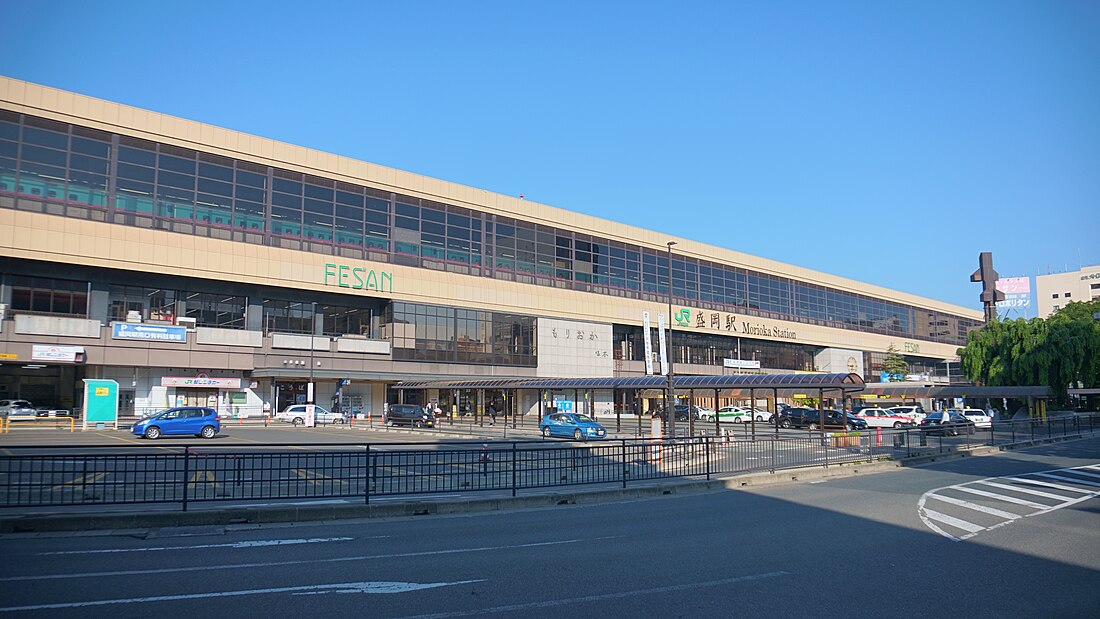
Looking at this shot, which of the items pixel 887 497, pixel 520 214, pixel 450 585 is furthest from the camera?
pixel 520 214

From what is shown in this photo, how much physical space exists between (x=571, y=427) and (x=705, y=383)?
9950mm

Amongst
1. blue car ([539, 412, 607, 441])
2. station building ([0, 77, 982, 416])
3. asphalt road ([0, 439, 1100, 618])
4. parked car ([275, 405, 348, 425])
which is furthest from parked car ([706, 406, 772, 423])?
asphalt road ([0, 439, 1100, 618])

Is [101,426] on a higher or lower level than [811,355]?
lower

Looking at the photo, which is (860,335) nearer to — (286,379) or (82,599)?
(286,379)

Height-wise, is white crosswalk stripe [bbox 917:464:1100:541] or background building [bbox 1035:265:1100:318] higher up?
background building [bbox 1035:265:1100:318]

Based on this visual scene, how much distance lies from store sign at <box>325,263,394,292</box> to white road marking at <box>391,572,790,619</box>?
55.7m

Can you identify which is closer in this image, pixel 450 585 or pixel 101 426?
pixel 450 585

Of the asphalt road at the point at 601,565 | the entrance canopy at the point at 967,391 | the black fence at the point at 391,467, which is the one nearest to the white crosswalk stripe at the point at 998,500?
the asphalt road at the point at 601,565

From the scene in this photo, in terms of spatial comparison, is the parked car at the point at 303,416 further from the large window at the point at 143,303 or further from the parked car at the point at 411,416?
the large window at the point at 143,303

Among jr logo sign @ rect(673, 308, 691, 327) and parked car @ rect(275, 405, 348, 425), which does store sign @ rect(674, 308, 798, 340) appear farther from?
parked car @ rect(275, 405, 348, 425)

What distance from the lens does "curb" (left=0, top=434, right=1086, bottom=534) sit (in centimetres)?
1209

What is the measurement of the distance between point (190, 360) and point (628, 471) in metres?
46.9

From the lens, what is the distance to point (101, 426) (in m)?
45.6

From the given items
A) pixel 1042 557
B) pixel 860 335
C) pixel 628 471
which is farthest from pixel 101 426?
pixel 860 335
